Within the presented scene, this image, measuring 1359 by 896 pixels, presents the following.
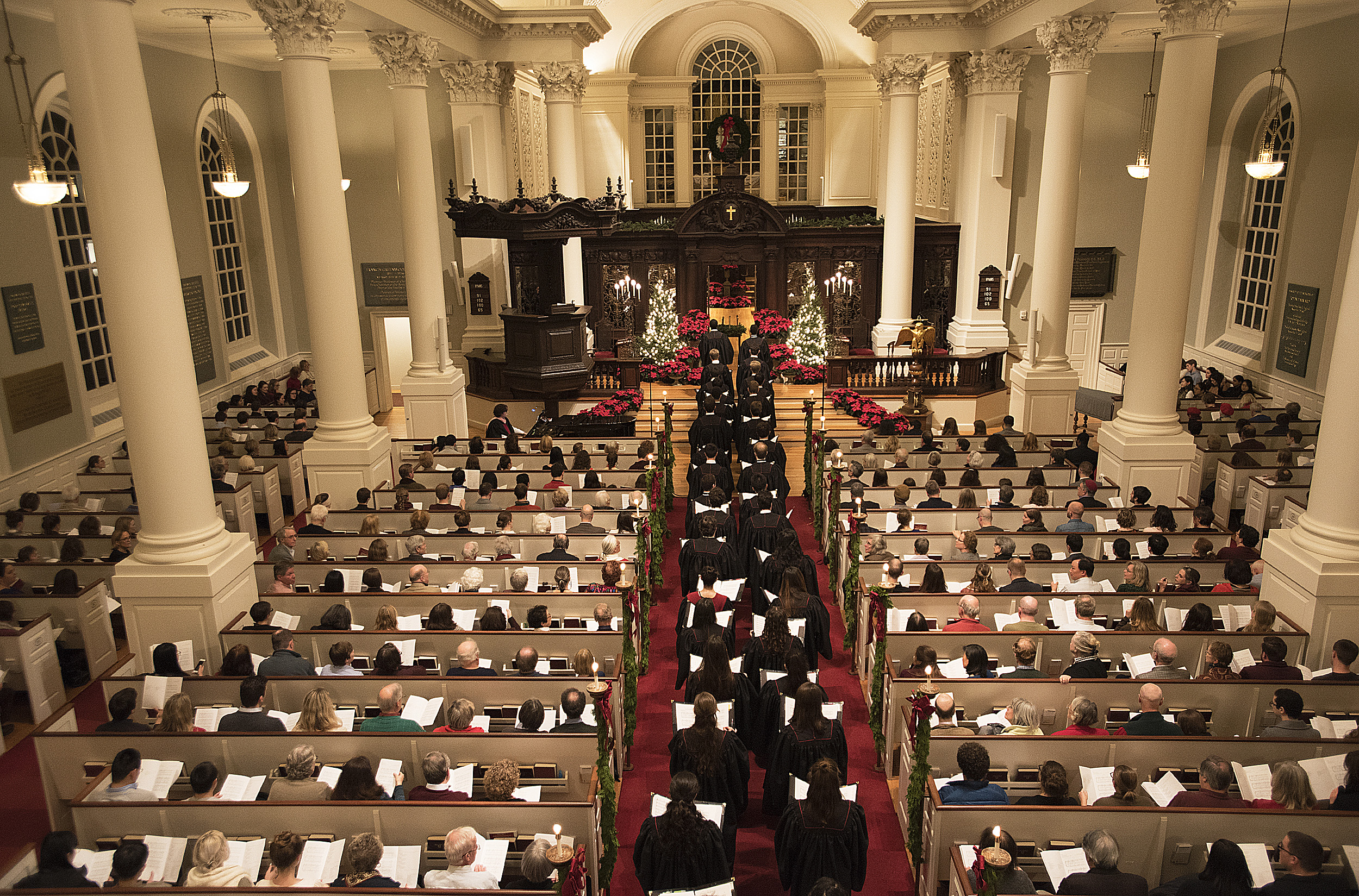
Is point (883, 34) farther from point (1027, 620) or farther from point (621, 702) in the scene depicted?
point (621, 702)

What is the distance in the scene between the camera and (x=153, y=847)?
6137 millimetres

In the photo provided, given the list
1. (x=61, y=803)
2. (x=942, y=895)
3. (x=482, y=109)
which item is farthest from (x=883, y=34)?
(x=61, y=803)

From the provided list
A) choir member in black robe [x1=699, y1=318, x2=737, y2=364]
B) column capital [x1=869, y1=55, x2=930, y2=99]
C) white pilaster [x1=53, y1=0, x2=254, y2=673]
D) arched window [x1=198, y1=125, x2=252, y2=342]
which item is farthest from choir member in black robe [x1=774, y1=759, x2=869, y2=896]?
arched window [x1=198, y1=125, x2=252, y2=342]

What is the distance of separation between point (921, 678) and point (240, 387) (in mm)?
18436

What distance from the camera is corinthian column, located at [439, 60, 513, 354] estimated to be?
20.4 metres

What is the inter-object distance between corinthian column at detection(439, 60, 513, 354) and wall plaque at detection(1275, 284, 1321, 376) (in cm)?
1670

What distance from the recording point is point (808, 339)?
21172mm

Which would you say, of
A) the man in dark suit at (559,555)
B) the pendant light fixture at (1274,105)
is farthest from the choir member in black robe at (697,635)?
the pendant light fixture at (1274,105)

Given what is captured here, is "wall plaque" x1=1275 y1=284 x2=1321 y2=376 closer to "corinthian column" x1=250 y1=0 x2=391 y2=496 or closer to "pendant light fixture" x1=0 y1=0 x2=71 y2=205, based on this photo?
"corinthian column" x1=250 y1=0 x2=391 y2=496

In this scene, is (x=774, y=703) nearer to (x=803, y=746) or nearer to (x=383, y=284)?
(x=803, y=746)

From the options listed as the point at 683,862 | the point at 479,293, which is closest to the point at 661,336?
the point at 479,293

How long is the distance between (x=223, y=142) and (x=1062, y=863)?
55.7 ft

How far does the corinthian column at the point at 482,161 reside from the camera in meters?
20.4

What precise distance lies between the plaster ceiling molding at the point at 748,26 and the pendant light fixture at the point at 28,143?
680 inches
